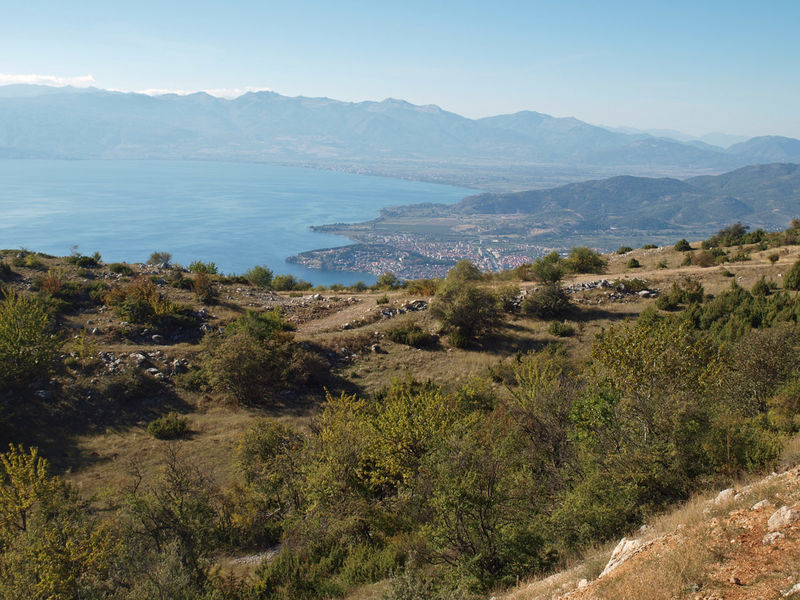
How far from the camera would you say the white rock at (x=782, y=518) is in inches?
221

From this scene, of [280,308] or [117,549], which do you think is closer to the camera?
[117,549]

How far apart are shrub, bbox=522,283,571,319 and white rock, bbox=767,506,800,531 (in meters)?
21.6

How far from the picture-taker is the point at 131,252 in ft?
323

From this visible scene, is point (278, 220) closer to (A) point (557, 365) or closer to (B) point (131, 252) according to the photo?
(B) point (131, 252)

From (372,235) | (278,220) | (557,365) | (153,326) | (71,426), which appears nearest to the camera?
(71,426)

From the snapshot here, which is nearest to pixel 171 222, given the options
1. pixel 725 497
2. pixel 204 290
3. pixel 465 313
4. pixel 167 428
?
pixel 204 290

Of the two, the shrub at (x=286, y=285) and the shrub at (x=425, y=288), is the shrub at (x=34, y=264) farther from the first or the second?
the shrub at (x=425, y=288)

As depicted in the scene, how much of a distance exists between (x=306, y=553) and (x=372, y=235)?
122115 mm

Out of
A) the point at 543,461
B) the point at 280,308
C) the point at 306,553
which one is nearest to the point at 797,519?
the point at 543,461

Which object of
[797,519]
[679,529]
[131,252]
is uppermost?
[797,519]

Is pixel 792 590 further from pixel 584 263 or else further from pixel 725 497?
pixel 584 263

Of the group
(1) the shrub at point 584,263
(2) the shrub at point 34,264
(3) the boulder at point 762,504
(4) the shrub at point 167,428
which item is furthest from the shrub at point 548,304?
(2) the shrub at point 34,264

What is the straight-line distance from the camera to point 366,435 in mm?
13234

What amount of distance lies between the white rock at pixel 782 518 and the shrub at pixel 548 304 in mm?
21562
